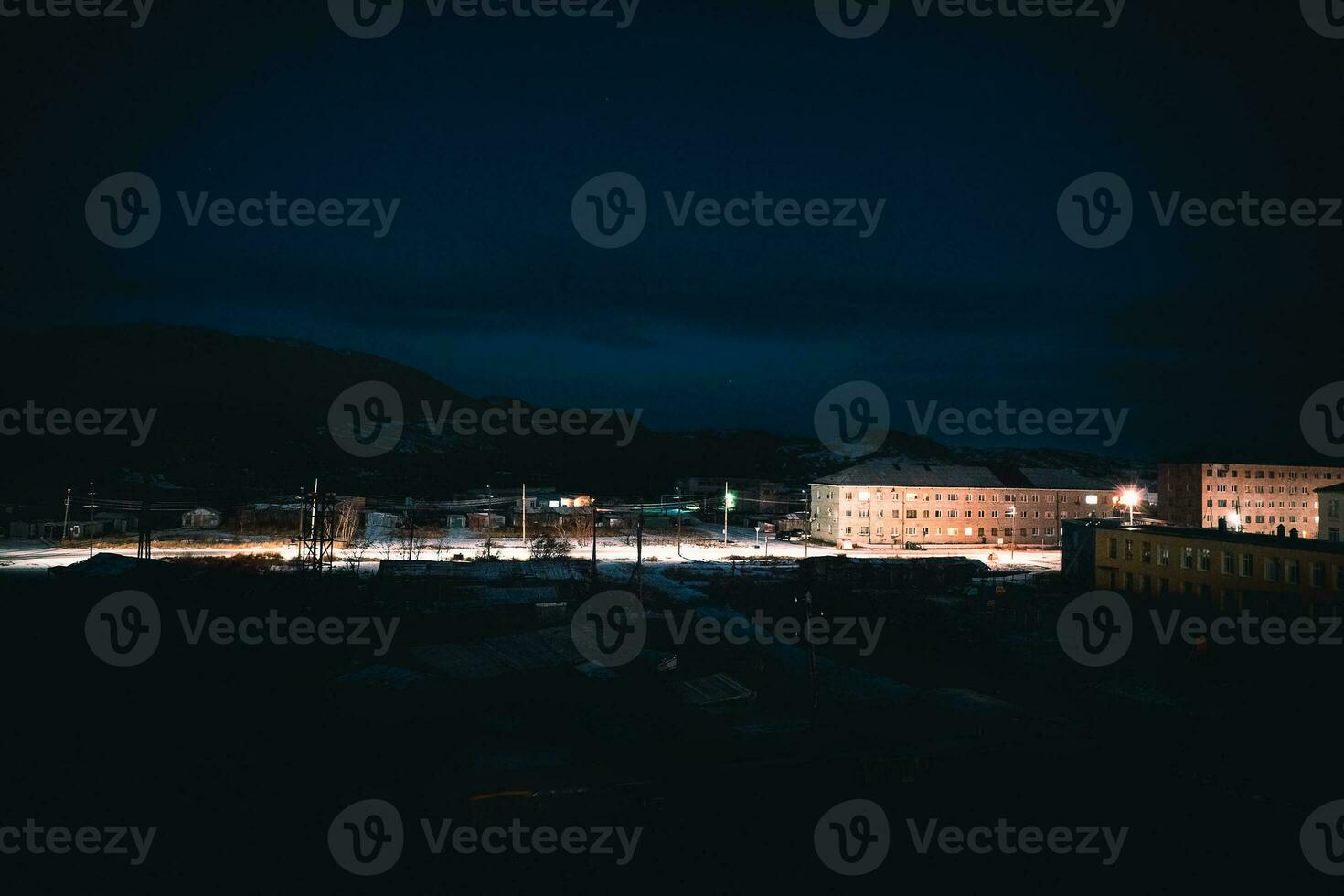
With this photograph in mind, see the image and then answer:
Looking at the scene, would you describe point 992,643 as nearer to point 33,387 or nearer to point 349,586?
point 349,586

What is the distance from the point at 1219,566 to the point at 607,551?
76.8 ft

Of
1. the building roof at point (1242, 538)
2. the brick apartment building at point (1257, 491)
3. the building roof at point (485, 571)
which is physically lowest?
the building roof at point (485, 571)

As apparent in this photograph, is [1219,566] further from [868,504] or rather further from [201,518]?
[201,518]

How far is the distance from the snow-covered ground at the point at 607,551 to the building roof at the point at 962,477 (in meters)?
4.23

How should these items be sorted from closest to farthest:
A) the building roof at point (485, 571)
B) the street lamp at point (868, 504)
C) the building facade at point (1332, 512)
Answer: the building roof at point (485, 571) → the building facade at point (1332, 512) → the street lamp at point (868, 504)

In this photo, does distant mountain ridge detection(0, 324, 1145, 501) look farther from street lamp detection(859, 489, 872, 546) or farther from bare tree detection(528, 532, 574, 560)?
street lamp detection(859, 489, 872, 546)

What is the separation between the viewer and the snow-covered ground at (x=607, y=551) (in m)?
31.2

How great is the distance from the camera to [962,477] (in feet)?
147

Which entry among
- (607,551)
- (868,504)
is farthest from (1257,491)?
(607,551)

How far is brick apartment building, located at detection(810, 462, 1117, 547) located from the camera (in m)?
42.8

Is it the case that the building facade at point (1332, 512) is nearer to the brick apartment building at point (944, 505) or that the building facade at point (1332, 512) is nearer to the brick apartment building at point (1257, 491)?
the brick apartment building at point (944, 505)

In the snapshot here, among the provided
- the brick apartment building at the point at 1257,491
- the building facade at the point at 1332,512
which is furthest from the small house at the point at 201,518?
the brick apartment building at the point at 1257,491

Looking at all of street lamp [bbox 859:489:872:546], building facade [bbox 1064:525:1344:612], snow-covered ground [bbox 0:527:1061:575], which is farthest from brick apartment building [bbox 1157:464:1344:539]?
building facade [bbox 1064:525:1344:612]

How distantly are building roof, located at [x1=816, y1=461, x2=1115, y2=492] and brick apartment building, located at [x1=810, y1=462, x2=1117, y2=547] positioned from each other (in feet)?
0.17
